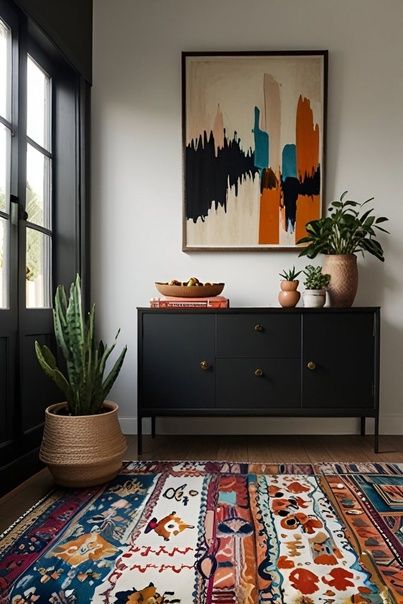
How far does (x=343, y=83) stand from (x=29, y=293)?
1.80m

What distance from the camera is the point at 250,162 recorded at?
8.69ft

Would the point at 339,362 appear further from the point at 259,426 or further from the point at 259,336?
the point at 259,426

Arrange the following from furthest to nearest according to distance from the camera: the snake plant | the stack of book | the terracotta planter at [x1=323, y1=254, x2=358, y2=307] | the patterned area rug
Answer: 1. the terracotta planter at [x1=323, y1=254, x2=358, y2=307]
2. the stack of book
3. the snake plant
4. the patterned area rug

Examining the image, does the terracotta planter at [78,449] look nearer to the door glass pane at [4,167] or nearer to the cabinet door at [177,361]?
the cabinet door at [177,361]

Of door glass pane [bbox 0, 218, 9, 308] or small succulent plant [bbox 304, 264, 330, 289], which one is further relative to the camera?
small succulent plant [bbox 304, 264, 330, 289]

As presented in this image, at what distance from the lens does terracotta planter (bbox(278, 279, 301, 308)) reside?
2424 millimetres

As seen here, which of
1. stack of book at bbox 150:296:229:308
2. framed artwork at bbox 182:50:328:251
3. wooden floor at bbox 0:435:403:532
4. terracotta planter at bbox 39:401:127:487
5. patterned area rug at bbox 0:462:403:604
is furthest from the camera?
framed artwork at bbox 182:50:328:251

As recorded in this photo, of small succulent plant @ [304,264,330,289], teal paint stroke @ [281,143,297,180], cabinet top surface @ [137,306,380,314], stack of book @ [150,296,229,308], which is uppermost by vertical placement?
teal paint stroke @ [281,143,297,180]

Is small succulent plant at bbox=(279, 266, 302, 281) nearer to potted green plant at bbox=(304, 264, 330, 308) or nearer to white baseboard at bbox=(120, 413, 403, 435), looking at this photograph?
potted green plant at bbox=(304, 264, 330, 308)

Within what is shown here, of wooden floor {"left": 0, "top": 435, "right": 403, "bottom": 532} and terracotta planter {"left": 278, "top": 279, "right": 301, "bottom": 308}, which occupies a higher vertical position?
terracotta planter {"left": 278, "top": 279, "right": 301, "bottom": 308}

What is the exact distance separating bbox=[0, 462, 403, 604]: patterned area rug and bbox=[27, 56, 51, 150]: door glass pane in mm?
1502

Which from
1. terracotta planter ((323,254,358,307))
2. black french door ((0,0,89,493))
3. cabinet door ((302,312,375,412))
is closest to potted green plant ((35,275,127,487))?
black french door ((0,0,89,493))

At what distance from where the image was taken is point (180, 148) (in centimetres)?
268

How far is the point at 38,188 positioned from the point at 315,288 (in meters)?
1.31
